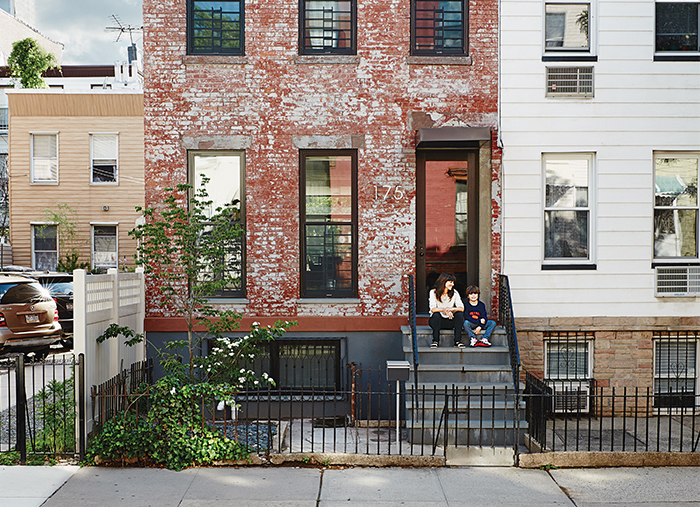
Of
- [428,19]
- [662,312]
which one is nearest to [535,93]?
[428,19]

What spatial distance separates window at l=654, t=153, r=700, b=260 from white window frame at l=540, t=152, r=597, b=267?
109 cm

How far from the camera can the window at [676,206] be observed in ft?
33.8

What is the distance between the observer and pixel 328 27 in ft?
33.6

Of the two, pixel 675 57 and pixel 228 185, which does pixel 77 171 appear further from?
pixel 675 57

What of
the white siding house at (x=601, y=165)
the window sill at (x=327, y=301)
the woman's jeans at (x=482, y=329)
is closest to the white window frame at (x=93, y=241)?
the window sill at (x=327, y=301)

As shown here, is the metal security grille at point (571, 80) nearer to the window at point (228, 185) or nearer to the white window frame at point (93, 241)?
the window at point (228, 185)

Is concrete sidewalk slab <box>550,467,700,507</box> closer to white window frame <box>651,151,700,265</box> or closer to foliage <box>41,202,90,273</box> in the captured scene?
white window frame <box>651,151,700,265</box>

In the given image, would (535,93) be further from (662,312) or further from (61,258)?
(61,258)

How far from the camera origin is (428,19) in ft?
33.5

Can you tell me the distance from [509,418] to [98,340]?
5536mm

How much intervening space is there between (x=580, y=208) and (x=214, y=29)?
21.6 ft

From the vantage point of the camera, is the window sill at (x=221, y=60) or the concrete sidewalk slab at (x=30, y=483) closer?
the concrete sidewalk slab at (x=30, y=483)

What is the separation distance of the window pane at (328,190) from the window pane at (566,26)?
3919 millimetres

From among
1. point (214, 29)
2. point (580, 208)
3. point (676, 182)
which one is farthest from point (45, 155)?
point (676, 182)
